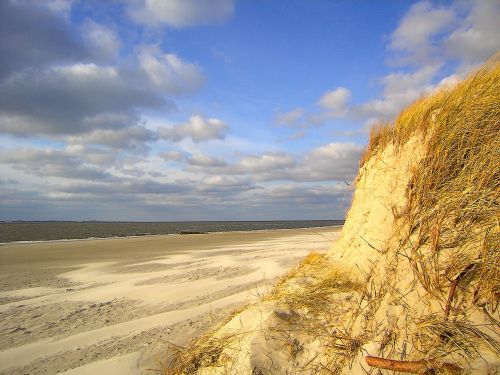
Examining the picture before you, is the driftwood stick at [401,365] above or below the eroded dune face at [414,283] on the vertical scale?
below

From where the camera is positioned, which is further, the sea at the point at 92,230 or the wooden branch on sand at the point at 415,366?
the sea at the point at 92,230

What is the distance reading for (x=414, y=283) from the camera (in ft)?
11.3

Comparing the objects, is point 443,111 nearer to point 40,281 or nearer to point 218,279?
point 218,279

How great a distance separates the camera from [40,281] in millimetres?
10859

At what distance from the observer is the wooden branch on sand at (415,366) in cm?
274

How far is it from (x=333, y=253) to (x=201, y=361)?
290cm

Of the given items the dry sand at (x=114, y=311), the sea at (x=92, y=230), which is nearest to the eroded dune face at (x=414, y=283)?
the dry sand at (x=114, y=311)

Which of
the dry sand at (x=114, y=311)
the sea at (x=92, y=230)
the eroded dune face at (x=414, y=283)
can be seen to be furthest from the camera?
the sea at (x=92, y=230)

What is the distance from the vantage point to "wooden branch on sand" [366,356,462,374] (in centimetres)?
274

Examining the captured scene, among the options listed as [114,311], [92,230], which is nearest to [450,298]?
[114,311]

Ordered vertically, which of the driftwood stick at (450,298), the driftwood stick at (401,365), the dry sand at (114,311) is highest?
the driftwood stick at (450,298)

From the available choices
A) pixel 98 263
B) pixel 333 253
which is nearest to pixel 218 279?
pixel 333 253

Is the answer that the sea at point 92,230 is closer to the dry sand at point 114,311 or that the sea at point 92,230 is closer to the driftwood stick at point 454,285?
the dry sand at point 114,311

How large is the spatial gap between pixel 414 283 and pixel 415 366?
2.80 ft
